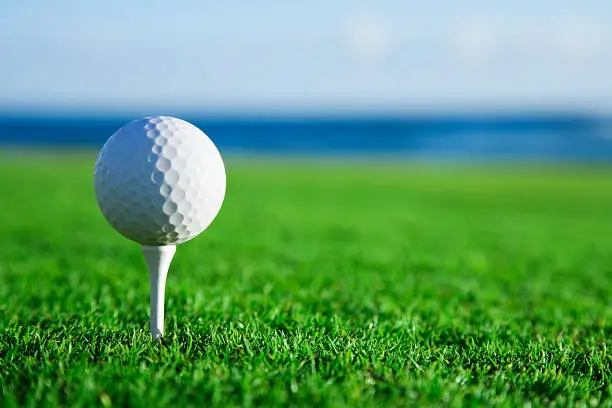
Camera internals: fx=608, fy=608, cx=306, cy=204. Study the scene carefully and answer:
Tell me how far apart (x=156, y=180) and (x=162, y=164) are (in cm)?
8

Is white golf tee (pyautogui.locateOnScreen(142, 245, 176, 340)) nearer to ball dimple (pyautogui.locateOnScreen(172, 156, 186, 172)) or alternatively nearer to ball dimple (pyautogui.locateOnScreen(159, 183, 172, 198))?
ball dimple (pyautogui.locateOnScreen(159, 183, 172, 198))

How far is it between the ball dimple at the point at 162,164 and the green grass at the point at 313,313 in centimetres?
81

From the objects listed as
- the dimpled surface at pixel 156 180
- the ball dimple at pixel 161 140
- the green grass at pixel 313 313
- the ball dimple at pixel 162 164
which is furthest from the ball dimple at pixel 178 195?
the green grass at pixel 313 313

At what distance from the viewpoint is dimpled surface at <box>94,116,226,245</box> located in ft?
9.04

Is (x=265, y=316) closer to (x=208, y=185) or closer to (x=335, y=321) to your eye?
(x=335, y=321)

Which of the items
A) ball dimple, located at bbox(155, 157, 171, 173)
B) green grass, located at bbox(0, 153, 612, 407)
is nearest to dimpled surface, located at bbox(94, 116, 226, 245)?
ball dimple, located at bbox(155, 157, 171, 173)

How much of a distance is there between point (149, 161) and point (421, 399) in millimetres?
1545

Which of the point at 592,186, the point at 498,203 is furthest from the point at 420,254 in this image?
the point at 592,186

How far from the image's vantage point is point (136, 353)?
2678mm

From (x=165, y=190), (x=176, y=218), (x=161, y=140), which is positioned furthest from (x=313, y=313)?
(x=161, y=140)

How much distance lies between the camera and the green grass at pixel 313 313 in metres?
2.44

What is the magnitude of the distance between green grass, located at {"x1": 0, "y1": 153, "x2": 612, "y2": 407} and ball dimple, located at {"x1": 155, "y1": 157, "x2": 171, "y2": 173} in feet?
2.64

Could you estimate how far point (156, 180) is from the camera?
276 cm

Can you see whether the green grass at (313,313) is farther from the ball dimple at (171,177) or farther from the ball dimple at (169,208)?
the ball dimple at (171,177)
